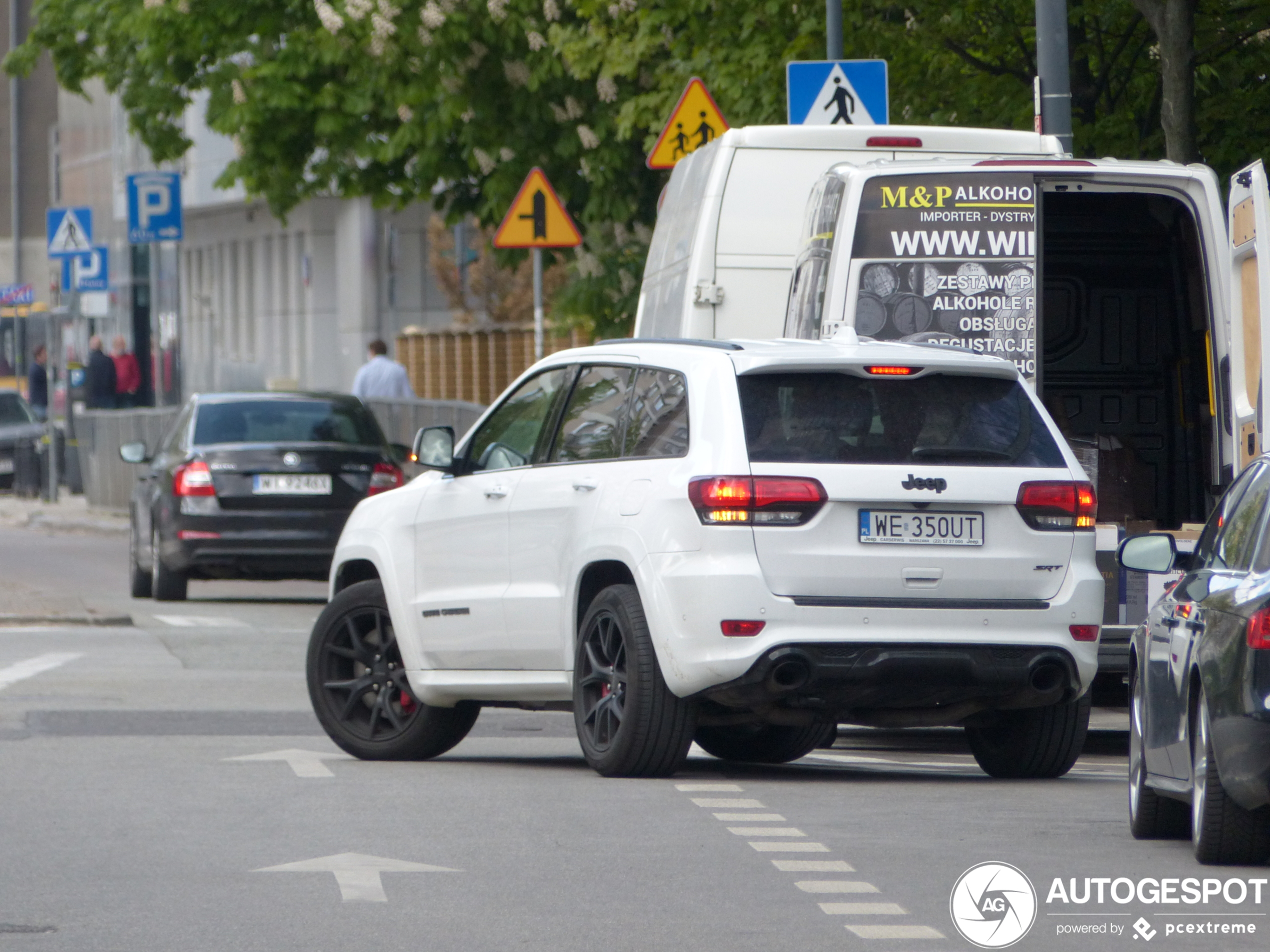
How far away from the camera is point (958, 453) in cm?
1030

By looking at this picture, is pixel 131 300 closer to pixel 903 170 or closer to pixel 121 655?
pixel 121 655

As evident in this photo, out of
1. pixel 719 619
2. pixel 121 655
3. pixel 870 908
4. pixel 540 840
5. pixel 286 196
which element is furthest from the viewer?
pixel 286 196

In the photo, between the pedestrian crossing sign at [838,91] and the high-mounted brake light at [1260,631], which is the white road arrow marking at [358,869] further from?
the pedestrian crossing sign at [838,91]

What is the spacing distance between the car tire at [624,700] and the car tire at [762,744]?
1.11 m

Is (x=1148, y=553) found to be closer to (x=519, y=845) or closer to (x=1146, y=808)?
(x=1146, y=808)

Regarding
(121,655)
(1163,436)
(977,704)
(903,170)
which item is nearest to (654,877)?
(977,704)

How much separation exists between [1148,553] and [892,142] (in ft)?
22.1

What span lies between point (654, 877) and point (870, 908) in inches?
30.2

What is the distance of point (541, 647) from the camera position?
11062 millimetres

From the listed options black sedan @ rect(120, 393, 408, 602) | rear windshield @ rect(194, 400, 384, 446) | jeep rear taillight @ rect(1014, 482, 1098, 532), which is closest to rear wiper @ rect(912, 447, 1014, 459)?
jeep rear taillight @ rect(1014, 482, 1098, 532)

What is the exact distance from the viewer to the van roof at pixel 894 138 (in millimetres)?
15148

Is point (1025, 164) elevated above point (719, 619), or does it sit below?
above

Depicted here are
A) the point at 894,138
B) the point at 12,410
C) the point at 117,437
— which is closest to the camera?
the point at 894,138

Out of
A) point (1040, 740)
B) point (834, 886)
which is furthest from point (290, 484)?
point (834, 886)
